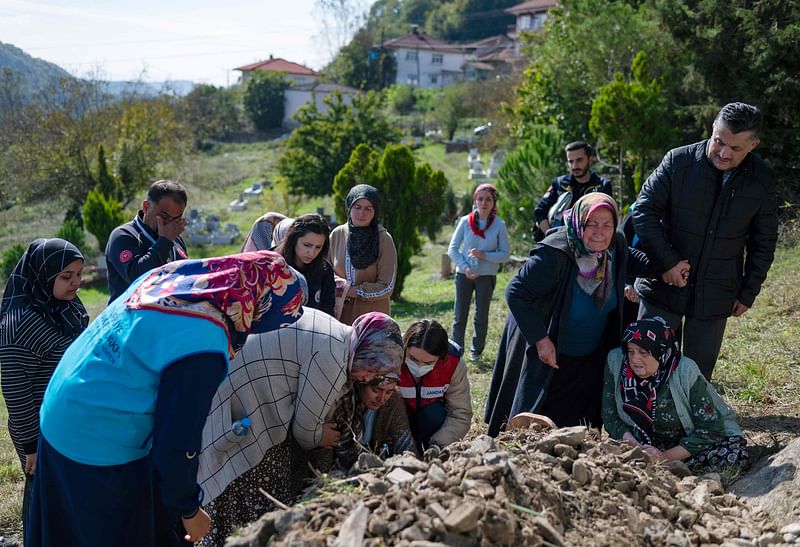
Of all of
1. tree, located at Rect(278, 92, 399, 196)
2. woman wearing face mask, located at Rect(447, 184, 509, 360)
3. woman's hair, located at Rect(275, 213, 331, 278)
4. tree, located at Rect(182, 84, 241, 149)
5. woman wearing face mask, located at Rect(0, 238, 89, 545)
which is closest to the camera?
woman wearing face mask, located at Rect(0, 238, 89, 545)

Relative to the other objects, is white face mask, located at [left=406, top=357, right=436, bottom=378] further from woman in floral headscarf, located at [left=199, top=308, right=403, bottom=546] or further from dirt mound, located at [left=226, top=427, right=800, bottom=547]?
woman in floral headscarf, located at [left=199, top=308, right=403, bottom=546]

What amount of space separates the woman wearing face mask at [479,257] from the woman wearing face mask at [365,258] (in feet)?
4.86

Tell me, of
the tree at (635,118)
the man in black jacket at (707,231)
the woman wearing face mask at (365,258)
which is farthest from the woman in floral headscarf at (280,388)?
the tree at (635,118)

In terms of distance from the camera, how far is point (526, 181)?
12.9 m

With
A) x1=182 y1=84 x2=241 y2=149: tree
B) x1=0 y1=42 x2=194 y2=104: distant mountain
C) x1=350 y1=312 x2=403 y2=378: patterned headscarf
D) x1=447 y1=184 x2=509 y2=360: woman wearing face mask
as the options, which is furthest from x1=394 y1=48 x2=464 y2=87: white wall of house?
x1=350 y1=312 x2=403 y2=378: patterned headscarf

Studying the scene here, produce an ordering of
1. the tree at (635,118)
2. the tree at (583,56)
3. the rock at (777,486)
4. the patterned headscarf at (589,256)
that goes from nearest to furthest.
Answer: the rock at (777,486), the patterned headscarf at (589,256), the tree at (635,118), the tree at (583,56)

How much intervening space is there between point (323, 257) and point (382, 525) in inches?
101

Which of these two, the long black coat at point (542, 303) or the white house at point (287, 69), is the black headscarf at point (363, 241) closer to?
the long black coat at point (542, 303)

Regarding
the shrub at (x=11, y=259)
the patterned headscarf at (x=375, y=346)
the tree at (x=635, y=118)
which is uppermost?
the tree at (x=635, y=118)

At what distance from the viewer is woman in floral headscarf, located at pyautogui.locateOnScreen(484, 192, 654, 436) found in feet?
11.6

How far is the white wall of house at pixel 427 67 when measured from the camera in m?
60.5

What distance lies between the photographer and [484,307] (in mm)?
6910

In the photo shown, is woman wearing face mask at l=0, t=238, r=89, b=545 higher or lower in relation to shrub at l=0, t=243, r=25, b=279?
higher

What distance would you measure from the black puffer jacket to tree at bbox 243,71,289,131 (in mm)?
46712
